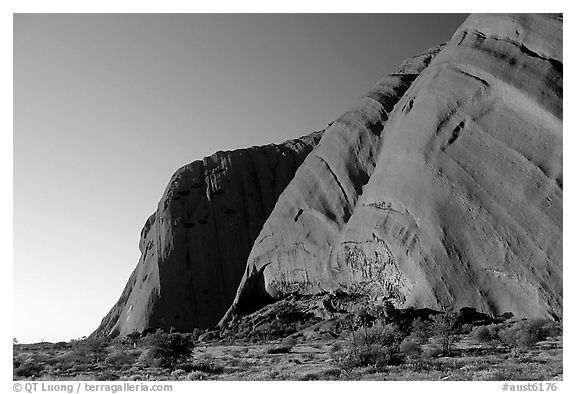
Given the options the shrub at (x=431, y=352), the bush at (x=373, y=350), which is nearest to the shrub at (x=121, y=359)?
the bush at (x=373, y=350)

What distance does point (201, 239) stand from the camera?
5500 centimetres

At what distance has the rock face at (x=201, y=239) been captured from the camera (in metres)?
51.1

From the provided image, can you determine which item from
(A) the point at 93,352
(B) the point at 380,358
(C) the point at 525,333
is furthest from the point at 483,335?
(A) the point at 93,352

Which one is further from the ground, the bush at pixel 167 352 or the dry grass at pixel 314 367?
the bush at pixel 167 352

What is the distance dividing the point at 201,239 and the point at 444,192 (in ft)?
110

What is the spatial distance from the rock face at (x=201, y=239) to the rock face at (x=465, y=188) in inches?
786

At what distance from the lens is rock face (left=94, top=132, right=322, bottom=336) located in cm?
5112

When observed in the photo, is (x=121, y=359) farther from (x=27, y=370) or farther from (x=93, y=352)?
(x=93, y=352)

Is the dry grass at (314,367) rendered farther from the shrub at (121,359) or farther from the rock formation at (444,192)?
the rock formation at (444,192)

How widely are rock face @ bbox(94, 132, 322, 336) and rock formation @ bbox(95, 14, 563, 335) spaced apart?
41.2ft

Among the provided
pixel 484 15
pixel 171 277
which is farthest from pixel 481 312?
pixel 171 277
